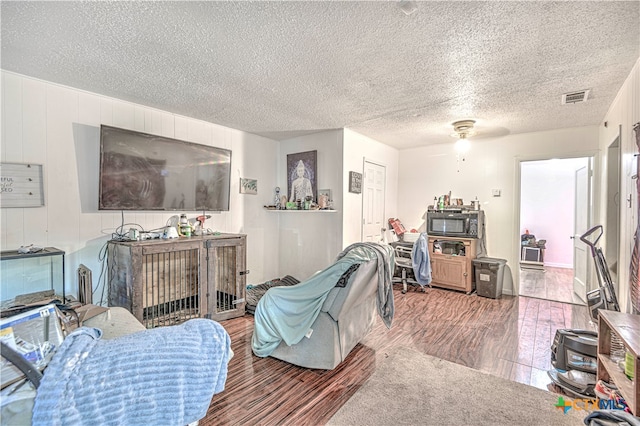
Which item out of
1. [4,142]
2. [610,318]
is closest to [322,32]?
[610,318]

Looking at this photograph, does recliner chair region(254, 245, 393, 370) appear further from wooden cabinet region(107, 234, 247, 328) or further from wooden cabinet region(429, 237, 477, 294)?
wooden cabinet region(429, 237, 477, 294)

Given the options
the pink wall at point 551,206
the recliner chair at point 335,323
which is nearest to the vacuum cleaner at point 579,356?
the recliner chair at point 335,323

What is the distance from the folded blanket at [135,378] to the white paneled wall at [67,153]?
7.68ft

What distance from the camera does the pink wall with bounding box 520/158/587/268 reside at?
6887mm

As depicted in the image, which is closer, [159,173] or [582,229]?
[159,173]

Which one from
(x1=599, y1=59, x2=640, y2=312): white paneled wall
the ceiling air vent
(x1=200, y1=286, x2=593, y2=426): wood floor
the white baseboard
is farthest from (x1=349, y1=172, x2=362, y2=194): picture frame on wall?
the white baseboard

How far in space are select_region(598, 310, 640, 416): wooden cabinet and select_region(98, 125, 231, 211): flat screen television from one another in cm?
409

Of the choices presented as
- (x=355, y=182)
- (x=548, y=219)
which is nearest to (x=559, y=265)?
(x=548, y=219)

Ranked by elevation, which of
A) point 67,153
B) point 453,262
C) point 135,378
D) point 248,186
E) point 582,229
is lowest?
point 453,262

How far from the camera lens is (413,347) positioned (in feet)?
9.49

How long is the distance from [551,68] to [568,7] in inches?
35.0

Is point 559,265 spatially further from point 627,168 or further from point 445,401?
point 445,401

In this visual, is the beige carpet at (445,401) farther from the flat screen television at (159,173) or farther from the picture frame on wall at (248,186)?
the picture frame on wall at (248,186)

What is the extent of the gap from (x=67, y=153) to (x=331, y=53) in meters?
2.78
